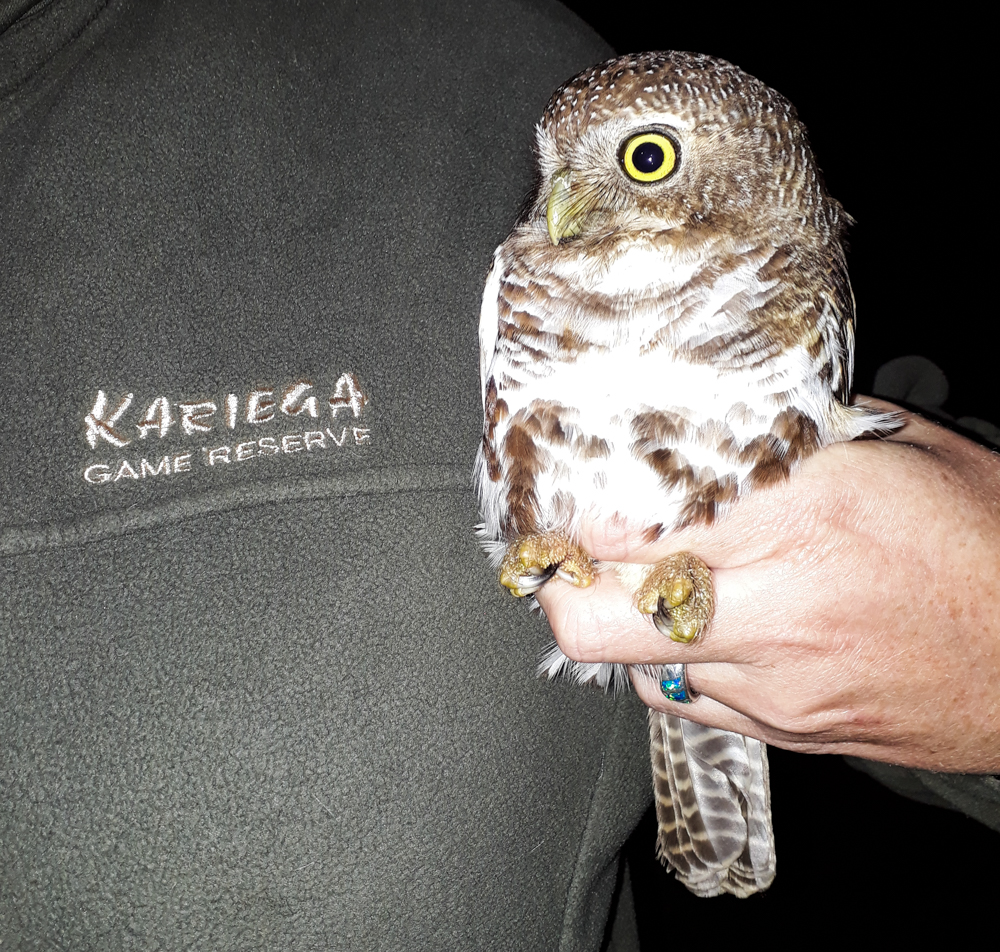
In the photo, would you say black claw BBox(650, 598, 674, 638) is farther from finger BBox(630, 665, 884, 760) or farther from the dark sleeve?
the dark sleeve

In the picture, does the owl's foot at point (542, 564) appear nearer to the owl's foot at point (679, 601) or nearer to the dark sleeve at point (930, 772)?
the owl's foot at point (679, 601)

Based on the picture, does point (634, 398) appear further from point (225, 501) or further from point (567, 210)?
point (225, 501)

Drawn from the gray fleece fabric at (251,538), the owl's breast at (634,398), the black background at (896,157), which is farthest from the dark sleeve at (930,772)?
the black background at (896,157)

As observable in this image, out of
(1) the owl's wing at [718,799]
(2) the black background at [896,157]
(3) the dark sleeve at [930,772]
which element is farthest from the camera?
(2) the black background at [896,157]

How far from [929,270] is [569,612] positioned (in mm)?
4540

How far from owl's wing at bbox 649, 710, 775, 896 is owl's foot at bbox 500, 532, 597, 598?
0.62 m

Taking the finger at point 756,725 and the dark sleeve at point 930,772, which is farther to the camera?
the dark sleeve at point 930,772

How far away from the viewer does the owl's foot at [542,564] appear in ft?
4.82

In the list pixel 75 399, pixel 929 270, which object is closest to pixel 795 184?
pixel 75 399

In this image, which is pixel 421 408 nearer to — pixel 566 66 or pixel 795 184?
pixel 795 184

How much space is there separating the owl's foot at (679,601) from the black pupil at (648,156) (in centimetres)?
85

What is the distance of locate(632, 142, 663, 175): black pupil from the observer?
1504 millimetres

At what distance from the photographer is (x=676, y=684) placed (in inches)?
65.0

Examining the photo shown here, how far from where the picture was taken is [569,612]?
5.05ft
